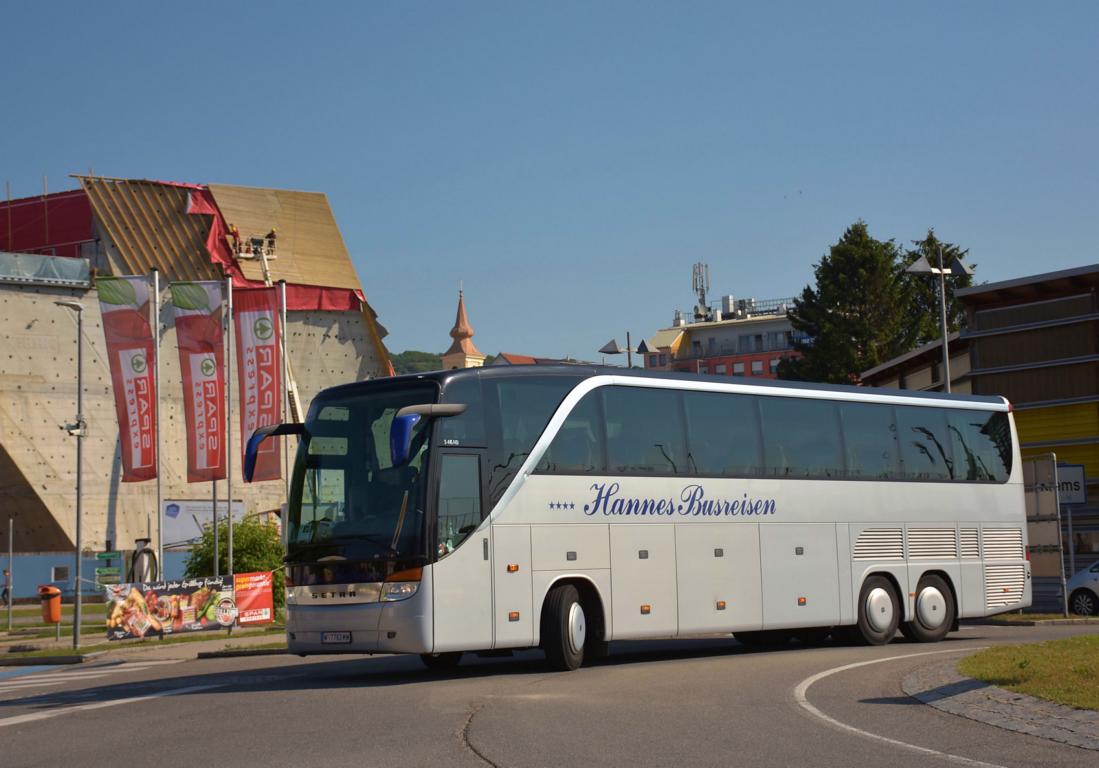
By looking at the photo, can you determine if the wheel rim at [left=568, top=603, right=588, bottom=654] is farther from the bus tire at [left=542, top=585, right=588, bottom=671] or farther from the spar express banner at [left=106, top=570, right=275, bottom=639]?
the spar express banner at [left=106, top=570, right=275, bottom=639]

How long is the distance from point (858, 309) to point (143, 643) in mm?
58070

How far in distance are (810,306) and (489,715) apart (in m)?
73.9

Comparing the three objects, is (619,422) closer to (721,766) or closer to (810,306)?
(721,766)

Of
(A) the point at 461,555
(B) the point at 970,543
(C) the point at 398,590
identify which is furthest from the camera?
(B) the point at 970,543

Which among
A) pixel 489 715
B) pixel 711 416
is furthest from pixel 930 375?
pixel 489 715

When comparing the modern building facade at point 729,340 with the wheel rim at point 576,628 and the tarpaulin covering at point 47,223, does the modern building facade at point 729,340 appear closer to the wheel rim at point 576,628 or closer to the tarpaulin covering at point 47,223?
the tarpaulin covering at point 47,223

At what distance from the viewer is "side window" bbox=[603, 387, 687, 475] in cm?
1772

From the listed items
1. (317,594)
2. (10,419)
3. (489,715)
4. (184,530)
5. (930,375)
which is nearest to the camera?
(489,715)

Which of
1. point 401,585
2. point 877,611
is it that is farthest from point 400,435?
point 877,611

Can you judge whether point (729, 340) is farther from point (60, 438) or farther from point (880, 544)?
point (880, 544)

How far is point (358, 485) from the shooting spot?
15.9 metres

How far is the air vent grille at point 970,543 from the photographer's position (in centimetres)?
2280

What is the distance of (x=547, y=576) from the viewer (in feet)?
55.0

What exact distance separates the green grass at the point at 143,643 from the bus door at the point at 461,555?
14.3m
